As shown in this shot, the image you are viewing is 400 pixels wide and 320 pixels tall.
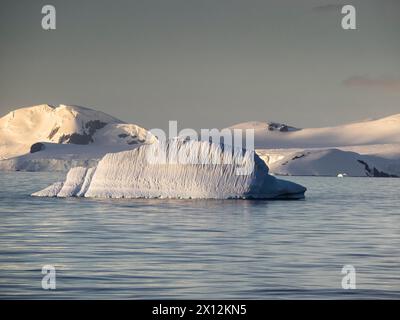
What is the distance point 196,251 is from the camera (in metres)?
23.4

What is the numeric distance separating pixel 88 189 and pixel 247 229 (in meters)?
17.4

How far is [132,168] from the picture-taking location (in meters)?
43.8

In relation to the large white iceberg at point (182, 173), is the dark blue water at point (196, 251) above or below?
below

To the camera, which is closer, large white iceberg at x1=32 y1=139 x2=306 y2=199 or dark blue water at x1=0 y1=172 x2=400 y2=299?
dark blue water at x1=0 y1=172 x2=400 y2=299

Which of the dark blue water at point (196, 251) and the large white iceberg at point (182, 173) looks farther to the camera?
the large white iceberg at point (182, 173)

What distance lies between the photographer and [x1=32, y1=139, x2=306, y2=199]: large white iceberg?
141ft

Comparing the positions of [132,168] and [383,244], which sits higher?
[132,168]

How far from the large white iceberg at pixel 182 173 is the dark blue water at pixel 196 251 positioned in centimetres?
297

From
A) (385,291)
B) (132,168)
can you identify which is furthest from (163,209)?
(385,291)

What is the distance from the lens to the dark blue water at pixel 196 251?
1734 cm

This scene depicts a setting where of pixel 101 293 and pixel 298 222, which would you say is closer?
pixel 101 293

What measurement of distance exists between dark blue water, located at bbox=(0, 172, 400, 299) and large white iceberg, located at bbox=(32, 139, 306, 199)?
2.97 metres

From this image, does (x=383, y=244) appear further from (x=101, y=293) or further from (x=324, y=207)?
(x=324, y=207)

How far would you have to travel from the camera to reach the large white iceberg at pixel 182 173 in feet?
141
